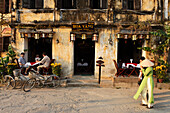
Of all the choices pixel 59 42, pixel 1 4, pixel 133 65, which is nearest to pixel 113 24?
pixel 133 65

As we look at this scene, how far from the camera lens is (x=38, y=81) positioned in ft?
25.0

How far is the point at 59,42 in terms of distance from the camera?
32.7 ft

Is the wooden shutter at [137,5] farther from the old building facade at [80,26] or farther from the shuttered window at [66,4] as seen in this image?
the shuttered window at [66,4]

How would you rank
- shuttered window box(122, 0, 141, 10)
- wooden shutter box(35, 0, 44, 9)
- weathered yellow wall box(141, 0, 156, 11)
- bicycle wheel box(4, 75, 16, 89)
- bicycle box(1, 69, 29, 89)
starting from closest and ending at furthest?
bicycle box(1, 69, 29, 89) → bicycle wheel box(4, 75, 16, 89) → weathered yellow wall box(141, 0, 156, 11) → shuttered window box(122, 0, 141, 10) → wooden shutter box(35, 0, 44, 9)

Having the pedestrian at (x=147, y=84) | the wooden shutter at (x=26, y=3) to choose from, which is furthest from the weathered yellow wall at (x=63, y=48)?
the pedestrian at (x=147, y=84)

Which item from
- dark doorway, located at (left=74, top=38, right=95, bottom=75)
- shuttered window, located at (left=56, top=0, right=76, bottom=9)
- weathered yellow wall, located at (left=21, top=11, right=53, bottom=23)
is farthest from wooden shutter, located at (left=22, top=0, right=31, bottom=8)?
dark doorway, located at (left=74, top=38, right=95, bottom=75)

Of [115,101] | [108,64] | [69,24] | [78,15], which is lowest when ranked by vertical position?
[115,101]

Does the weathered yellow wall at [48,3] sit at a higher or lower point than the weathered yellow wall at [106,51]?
higher

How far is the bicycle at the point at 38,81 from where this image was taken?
7336 millimetres

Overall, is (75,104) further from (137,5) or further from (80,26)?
(137,5)

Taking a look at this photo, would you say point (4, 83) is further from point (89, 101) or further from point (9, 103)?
point (89, 101)

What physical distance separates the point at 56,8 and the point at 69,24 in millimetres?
1594

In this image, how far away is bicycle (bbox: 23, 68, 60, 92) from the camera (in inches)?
289

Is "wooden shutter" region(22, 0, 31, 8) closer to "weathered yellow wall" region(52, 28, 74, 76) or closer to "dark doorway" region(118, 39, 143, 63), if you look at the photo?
"weathered yellow wall" region(52, 28, 74, 76)
